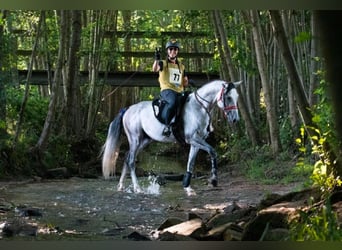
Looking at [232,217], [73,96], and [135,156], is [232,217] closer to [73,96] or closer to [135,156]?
[135,156]

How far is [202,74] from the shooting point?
4188mm

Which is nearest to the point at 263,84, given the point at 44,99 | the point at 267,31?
the point at 267,31

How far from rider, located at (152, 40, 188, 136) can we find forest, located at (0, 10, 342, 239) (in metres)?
0.07

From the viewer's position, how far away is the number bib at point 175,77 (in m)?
3.91

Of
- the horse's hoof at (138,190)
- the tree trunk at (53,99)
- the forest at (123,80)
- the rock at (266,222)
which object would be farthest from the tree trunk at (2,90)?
the rock at (266,222)

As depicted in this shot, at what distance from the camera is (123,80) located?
4434 mm

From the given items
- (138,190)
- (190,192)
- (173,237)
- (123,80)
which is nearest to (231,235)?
(173,237)

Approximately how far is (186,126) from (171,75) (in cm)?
46

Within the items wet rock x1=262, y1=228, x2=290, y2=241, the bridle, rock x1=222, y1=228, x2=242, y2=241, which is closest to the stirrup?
the bridle

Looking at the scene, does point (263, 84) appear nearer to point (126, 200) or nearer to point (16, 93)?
point (126, 200)

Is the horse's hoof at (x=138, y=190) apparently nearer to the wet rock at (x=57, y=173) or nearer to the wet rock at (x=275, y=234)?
the wet rock at (x=57, y=173)

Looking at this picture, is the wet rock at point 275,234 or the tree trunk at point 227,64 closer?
the wet rock at point 275,234

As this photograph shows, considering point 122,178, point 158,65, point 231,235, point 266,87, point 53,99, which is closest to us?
point 231,235

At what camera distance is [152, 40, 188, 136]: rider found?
3.87 meters
